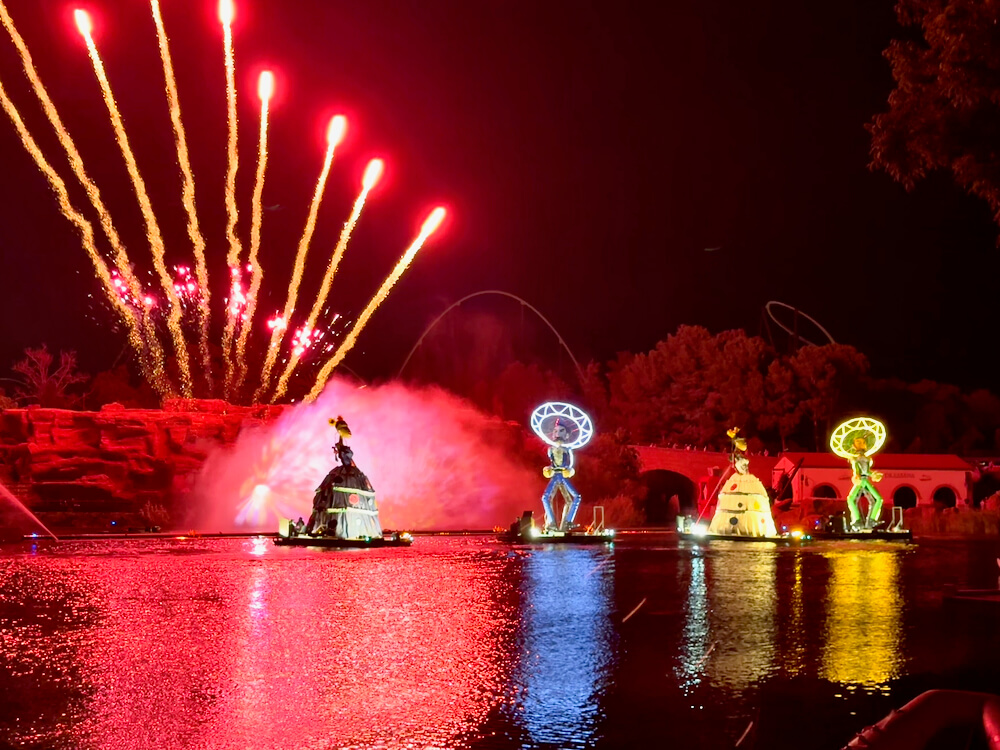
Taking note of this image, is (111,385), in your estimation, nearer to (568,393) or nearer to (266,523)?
(568,393)

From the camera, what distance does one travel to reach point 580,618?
16.5 metres

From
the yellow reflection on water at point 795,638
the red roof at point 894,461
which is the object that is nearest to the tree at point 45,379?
the red roof at point 894,461

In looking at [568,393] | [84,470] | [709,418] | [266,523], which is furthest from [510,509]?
[568,393]

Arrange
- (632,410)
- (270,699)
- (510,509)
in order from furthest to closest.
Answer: (632,410) < (510,509) < (270,699)

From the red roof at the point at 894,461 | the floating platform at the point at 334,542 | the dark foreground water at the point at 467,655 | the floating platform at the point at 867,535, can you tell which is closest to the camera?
the dark foreground water at the point at 467,655

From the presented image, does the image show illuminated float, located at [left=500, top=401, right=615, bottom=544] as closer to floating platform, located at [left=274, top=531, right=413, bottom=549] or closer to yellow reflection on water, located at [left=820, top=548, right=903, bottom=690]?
floating platform, located at [left=274, top=531, right=413, bottom=549]

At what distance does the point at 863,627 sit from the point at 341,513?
19555 millimetres

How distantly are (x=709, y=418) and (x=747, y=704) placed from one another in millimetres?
79864

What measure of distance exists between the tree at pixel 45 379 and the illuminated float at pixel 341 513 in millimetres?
66730

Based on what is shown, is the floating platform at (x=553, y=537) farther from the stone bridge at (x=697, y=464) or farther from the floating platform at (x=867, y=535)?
the stone bridge at (x=697, y=464)

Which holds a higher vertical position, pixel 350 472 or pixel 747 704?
pixel 350 472

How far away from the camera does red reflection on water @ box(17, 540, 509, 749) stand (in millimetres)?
9023

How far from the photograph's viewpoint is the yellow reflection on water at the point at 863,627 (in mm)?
11727

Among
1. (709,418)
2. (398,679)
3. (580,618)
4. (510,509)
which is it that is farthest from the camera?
(709,418)
